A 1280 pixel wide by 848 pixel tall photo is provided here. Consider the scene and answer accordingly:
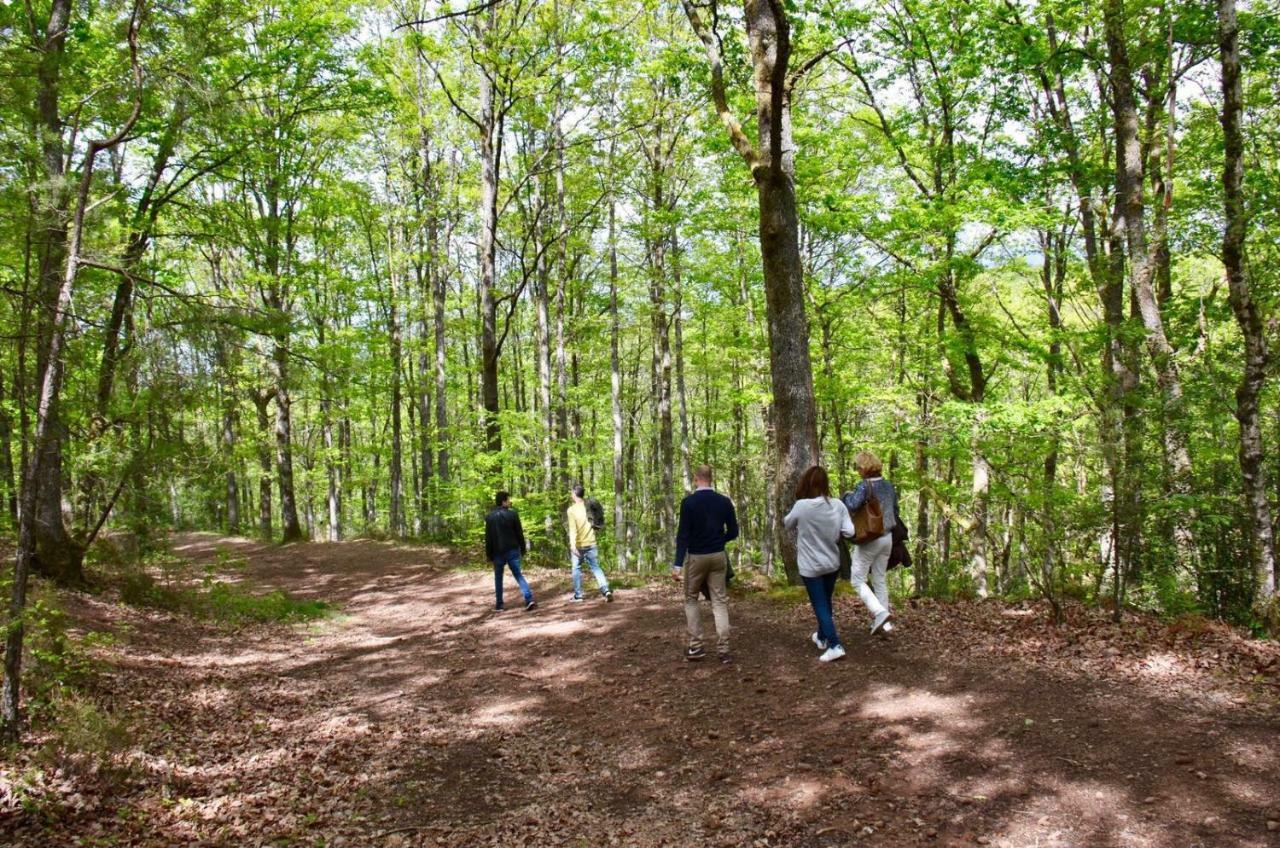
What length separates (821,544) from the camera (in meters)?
6.30

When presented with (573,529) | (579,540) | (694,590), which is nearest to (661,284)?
(573,529)

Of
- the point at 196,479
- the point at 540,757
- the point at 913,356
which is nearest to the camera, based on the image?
the point at 540,757

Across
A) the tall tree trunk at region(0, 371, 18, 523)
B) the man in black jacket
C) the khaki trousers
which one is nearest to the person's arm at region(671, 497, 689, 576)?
the khaki trousers

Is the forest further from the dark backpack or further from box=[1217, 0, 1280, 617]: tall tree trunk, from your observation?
the dark backpack

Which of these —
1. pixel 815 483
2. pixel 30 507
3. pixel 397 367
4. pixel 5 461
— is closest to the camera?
pixel 30 507

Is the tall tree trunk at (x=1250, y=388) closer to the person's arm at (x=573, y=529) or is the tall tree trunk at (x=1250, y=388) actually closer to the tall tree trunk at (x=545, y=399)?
the person's arm at (x=573, y=529)

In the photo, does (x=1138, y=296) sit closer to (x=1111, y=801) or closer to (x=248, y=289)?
(x=1111, y=801)

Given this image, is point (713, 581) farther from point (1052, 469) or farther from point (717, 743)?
point (1052, 469)

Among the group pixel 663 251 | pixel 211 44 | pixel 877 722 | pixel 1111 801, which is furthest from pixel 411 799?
pixel 663 251

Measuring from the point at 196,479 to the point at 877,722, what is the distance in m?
7.57

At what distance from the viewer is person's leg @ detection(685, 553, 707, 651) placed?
6652 millimetres

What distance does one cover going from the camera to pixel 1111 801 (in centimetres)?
368

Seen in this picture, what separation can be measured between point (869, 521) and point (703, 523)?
1.67m

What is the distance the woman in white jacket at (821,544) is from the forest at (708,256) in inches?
80.4
